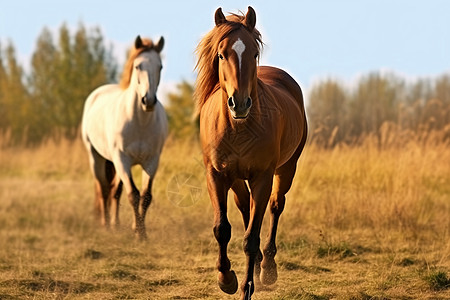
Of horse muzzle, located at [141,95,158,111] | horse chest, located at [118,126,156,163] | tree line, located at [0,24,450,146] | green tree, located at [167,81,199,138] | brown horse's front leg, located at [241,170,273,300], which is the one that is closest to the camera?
brown horse's front leg, located at [241,170,273,300]

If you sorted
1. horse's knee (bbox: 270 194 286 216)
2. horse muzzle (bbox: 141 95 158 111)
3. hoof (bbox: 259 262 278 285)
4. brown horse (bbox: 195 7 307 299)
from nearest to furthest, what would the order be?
brown horse (bbox: 195 7 307 299), hoof (bbox: 259 262 278 285), horse's knee (bbox: 270 194 286 216), horse muzzle (bbox: 141 95 158 111)

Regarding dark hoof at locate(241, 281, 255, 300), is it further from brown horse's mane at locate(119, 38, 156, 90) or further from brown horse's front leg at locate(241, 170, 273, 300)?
brown horse's mane at locate(119, 38, 156, 90)

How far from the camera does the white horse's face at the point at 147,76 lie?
8352 mm

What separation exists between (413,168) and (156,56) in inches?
157

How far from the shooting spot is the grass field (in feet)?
18.2

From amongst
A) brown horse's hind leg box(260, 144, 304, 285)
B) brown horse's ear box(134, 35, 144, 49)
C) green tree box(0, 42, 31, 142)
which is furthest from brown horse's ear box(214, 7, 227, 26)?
green tree box(0, 42, 31, 142)

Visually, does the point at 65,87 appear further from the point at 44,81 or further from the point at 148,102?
the point at 148,102

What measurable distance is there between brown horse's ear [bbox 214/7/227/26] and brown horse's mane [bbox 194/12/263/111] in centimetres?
5

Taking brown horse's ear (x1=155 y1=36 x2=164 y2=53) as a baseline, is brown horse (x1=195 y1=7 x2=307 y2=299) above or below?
below

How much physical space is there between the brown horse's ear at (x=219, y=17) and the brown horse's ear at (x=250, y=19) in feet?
0.50

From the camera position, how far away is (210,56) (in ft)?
16.1

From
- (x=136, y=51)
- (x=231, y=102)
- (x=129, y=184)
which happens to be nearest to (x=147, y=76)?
(x=136, y=51)

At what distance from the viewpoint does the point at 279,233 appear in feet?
25.4

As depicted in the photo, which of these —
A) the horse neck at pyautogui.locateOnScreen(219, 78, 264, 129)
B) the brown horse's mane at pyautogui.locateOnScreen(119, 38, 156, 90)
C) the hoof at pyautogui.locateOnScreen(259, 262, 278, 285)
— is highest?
the brown horse's mane at pyautogui.locateOnScreen(119, 38, 156, 90)
